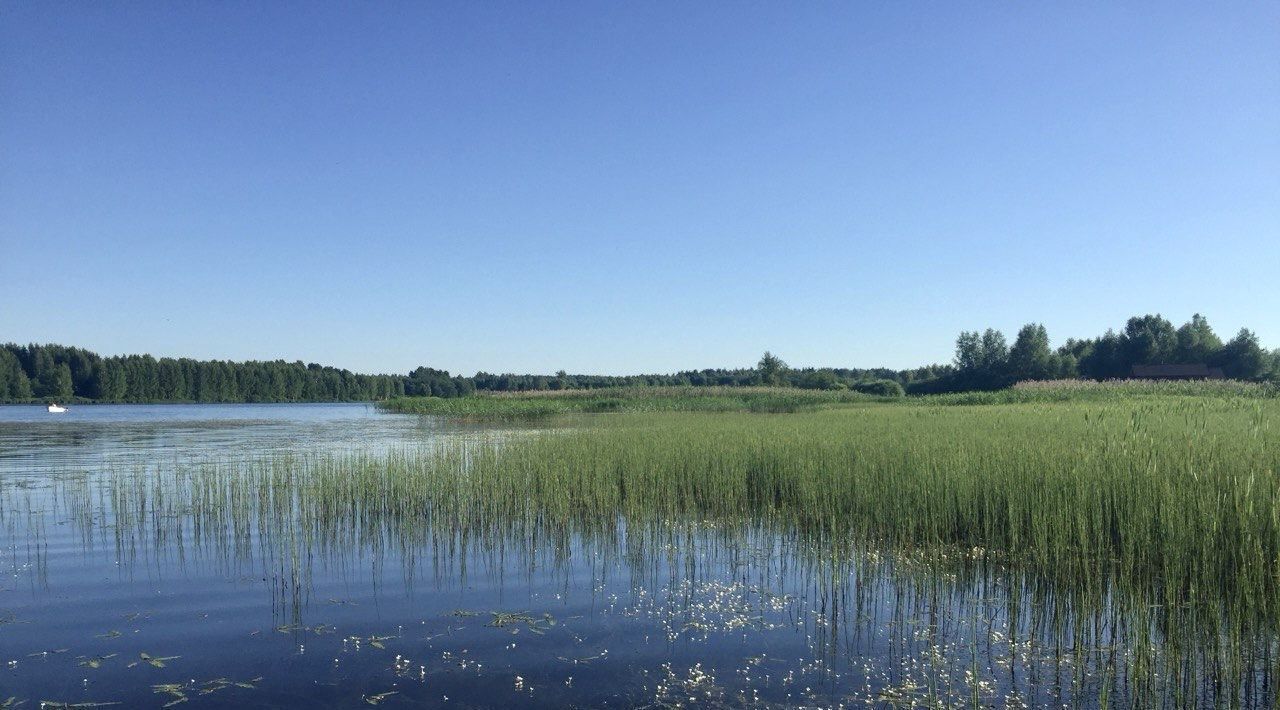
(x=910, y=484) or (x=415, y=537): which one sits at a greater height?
(x=910, y=484)

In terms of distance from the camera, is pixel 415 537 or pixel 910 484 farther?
pixel 415 537

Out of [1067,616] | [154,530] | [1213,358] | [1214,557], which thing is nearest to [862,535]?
[1067,616]

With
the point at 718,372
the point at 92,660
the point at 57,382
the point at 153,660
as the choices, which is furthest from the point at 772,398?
the point at 57,382

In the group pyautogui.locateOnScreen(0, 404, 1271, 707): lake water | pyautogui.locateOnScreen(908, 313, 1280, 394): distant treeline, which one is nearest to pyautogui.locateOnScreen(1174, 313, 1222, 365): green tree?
pyautogui.locateOnScreen(908, 313, 1280, 394): distant treeline

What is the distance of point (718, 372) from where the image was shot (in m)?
119

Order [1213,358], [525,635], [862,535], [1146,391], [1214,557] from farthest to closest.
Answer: [1213,358]
[1146,391]
[862,535]
[525,635]
[1214,557]

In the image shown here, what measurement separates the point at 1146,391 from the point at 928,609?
101ft

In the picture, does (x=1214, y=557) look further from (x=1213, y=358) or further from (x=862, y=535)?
(x=1213, y=358)

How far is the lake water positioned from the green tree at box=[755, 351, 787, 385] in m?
58.5

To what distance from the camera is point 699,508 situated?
1219cm

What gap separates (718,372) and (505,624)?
112549 millimetres

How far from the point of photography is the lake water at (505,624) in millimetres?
5742

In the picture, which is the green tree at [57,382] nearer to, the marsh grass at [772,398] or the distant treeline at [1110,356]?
the marsh grass at [772,398]

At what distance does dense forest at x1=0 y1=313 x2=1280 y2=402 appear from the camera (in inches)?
2874
